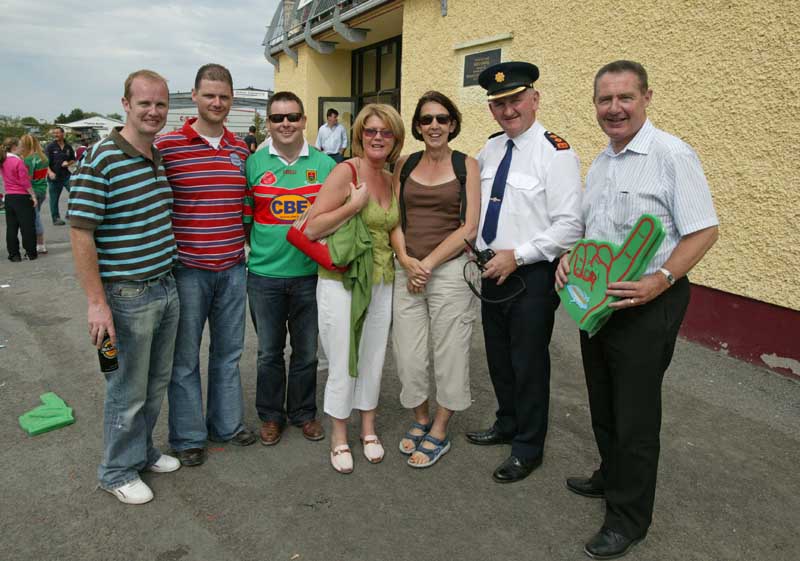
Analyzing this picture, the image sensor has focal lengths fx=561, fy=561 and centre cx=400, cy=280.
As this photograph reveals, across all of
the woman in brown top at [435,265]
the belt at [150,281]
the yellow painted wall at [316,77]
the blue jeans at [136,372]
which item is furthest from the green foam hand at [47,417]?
the yellow painted wall at [316,77]

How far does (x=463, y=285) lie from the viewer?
3098mm

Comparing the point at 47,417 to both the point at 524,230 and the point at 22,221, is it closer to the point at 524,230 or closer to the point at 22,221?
the point at 524,230

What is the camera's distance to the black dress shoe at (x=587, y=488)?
288cm

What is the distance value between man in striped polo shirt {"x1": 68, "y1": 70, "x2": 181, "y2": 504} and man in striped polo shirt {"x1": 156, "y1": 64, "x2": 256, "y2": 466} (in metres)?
0.14

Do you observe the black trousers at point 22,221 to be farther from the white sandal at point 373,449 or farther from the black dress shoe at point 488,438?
the black dress shoe at point 488,438

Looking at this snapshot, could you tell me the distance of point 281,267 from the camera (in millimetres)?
3170

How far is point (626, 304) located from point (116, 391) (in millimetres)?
2344

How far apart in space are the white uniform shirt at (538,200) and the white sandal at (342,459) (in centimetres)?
139

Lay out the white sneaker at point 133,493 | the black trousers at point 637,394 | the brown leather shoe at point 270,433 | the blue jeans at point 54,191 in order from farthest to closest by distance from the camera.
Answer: the blue jeans at point 54,191, the brown leather shoe at point 270,433, the white sneaker at point 133,493, the black trousers at point 637,394

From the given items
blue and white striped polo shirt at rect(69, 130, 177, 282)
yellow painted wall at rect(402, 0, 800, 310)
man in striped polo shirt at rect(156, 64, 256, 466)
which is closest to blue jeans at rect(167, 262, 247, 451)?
man in striped polo shirt at rect(156, 64, 256, 466)

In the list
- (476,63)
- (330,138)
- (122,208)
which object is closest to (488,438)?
(122,208)

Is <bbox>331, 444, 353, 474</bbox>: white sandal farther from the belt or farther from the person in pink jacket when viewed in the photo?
the person in pink jacket

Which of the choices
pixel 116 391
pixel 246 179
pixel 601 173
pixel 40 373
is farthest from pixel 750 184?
pixel 40 373

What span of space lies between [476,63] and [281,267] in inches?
215
